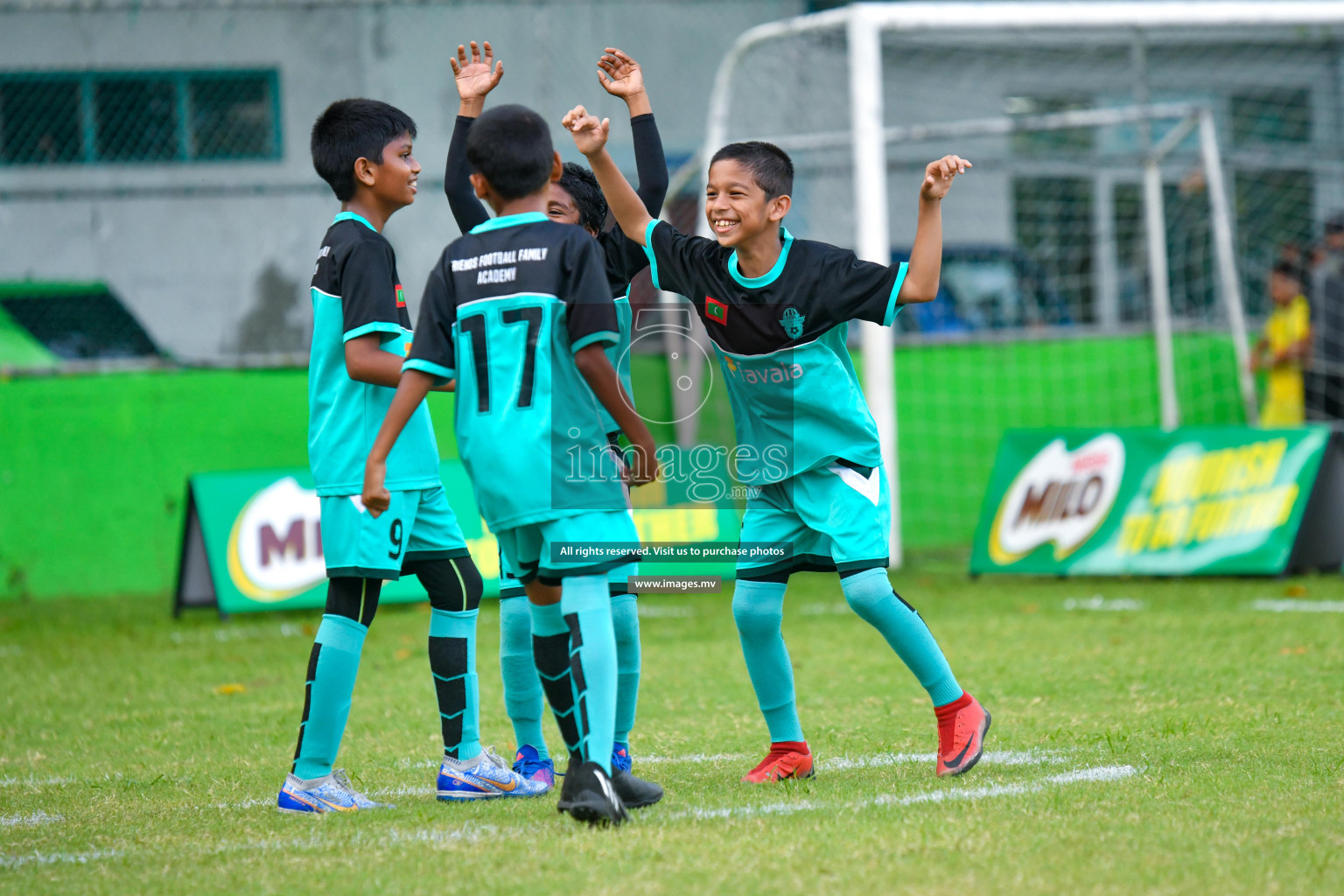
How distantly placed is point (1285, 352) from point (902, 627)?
8.88 m

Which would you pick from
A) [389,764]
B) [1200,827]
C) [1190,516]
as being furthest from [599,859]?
[1190,516]

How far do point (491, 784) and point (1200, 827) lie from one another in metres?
1.78

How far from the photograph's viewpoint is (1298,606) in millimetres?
7594

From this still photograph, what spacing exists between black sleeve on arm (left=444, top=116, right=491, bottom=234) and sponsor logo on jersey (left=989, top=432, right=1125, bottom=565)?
18.9 feet

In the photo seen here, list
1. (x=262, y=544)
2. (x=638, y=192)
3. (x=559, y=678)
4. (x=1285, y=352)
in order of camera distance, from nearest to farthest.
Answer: (x=559, y=678) < (x=638, y=192) < (x=262, y=544) < (x=1285, y=352)

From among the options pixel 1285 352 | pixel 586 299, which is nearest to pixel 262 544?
pixel 586 299

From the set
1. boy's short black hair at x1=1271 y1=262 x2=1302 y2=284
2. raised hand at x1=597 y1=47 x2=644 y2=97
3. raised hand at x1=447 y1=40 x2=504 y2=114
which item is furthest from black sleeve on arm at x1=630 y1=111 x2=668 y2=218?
boy's short black hair at x1=1271 y1=262 x2=1302 y2=284

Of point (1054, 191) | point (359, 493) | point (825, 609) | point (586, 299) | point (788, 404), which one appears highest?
point (1054, 191)

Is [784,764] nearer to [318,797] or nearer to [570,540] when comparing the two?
[570,540]

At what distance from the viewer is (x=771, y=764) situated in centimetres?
408

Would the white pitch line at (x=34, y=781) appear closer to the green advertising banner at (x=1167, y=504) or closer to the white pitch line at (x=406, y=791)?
the white pitch line at (x=406, y=791)

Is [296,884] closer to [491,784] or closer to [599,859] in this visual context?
[599,859]

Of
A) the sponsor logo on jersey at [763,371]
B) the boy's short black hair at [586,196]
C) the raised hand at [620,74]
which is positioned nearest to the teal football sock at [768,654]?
the sponsor logo on jersey at [763,371]

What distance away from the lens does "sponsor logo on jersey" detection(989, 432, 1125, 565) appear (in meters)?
9.06
